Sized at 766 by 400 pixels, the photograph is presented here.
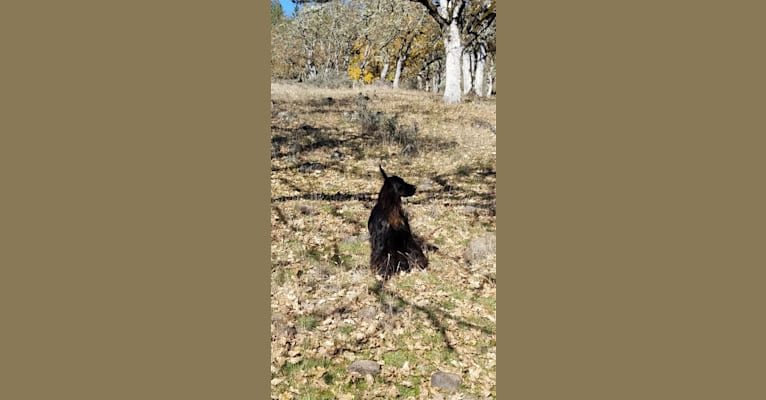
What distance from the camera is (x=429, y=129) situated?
1430 centimetres

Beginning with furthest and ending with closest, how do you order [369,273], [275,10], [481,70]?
1. [481,70]
2. [275,10]
3. [369,273]

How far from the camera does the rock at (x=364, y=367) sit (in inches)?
173

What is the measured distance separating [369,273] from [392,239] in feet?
1.78

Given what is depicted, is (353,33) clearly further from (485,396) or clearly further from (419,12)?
(485,396)

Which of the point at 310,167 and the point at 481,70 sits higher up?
the point at 481,70

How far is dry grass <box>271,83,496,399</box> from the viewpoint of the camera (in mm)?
4496

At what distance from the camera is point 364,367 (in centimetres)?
444

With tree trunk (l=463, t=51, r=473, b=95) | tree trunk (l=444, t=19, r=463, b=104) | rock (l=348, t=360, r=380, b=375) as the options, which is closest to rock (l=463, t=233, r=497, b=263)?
rock (l=348, t=360, r=380, b=375)

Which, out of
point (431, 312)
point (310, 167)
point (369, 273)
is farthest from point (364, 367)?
point (310, 167)

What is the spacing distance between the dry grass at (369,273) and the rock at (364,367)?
0.22 feet

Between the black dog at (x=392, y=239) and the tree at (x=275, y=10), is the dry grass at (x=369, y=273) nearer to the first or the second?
the black dog at (x=392, y=239)

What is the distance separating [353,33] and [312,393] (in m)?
30.9

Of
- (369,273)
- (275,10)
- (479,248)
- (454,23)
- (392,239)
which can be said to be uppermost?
(275,10)

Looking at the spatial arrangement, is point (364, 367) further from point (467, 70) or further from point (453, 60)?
point (467, 70)
